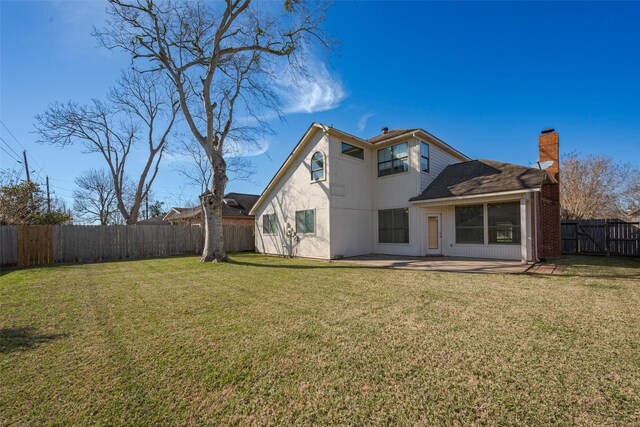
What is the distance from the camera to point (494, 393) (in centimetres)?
237

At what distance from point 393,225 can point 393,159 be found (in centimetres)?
323

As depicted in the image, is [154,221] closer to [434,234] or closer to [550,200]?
[434,234]

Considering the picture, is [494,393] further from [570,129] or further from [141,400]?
[570,129]

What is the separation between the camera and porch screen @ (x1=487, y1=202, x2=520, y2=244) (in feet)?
34.2

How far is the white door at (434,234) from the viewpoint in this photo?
1235cm

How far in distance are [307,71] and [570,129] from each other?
14746 millimetres

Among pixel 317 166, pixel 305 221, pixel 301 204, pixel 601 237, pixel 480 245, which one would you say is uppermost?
pixel 317 166

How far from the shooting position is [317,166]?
13.0 metres

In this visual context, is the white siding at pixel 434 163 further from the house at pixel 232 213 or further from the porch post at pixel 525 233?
the house at pixel 232 213

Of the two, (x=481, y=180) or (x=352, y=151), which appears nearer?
(x=481, y=180)

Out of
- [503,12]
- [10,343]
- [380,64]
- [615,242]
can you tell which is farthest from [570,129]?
[10,343]

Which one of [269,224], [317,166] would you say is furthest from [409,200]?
[269,224]

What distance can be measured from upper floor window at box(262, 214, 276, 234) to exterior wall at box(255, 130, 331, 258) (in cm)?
23

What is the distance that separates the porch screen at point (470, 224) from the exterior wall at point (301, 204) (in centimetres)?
583
